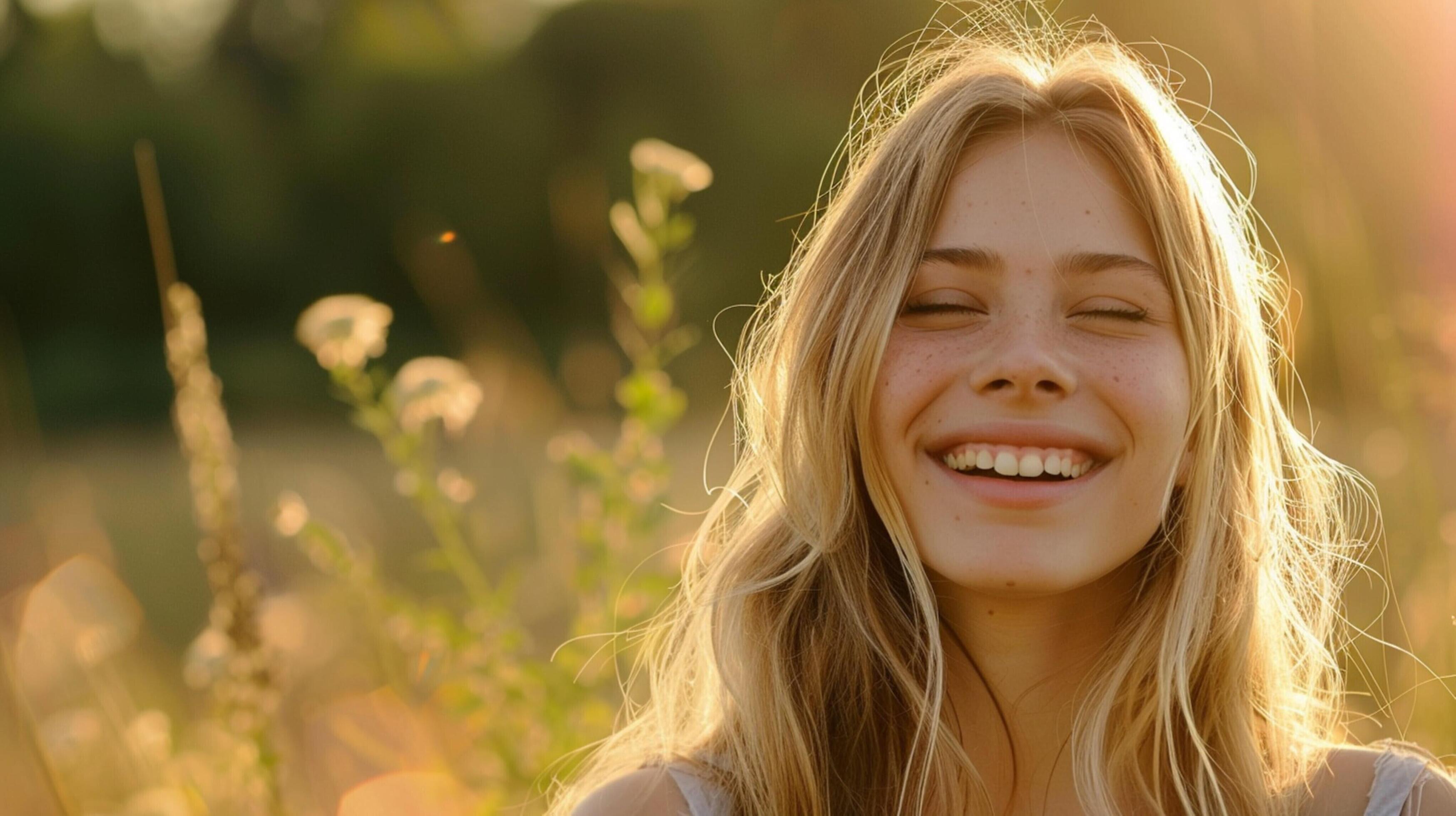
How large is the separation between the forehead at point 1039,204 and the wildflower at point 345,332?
3.72ft

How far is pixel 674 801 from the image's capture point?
197cm

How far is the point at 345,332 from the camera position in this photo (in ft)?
8.53

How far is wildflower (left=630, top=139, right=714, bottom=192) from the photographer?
2674 millimetres

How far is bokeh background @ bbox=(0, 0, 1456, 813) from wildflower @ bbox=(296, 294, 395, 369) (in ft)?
1.78

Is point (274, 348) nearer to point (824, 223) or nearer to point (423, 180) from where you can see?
point (423, 180)

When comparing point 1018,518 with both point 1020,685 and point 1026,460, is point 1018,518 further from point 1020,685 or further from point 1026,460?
point 1020,685

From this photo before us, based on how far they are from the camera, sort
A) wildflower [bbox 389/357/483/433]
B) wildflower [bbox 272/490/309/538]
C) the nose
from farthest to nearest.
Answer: wildflower [bbox 389/357/483/433] < wildflower [bbox 272/490/309/538] < the nose

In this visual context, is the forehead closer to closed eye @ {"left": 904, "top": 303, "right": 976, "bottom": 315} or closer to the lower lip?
closed eye @ {"left": 904, "top": 303, "right": 976, "bottom": 315}

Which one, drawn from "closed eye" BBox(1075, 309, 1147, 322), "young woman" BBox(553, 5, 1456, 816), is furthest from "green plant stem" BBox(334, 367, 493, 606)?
"closed eye" BBox(1075, 309, 1147, 322)

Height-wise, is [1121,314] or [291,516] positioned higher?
[1121,314]

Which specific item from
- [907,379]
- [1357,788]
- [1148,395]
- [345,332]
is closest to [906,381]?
[907,379]

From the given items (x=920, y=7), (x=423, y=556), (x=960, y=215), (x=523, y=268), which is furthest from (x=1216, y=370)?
(x=523, y=268)

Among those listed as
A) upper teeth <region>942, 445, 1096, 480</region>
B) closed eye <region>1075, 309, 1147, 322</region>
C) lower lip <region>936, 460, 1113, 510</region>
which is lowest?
lower lip <region>936, 460, 1113, 510</region>

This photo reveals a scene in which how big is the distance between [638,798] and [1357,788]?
1.04 meters
